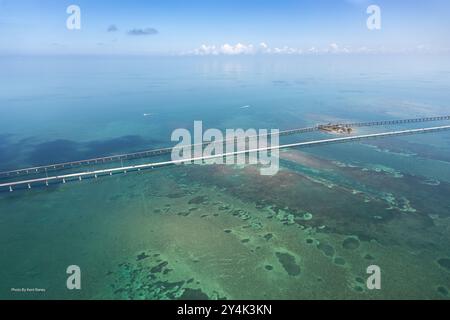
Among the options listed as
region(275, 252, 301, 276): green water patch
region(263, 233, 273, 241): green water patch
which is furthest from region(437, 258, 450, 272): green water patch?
region(263, 233, 273, 241): green water patch

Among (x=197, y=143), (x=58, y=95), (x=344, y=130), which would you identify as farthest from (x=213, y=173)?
(x=58, y=95)

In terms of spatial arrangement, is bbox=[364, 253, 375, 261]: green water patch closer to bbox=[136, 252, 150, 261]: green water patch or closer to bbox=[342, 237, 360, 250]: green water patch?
bbox=[342, 237, 360, 250]: green water patch

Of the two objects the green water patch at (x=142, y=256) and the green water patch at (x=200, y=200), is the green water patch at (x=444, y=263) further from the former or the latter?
the green water patch at (x=142, y=256)

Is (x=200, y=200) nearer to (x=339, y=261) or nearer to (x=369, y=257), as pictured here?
(x=339, y=261)

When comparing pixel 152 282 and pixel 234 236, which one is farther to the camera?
pixel 234 236

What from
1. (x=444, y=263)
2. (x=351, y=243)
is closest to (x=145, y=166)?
(x=351, y=243)

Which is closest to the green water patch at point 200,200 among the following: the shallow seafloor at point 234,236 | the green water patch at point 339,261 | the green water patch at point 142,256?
the shallow seafloor at point 234,236

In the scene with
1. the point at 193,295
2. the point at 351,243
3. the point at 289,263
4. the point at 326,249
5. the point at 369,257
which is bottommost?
the point at 193,295

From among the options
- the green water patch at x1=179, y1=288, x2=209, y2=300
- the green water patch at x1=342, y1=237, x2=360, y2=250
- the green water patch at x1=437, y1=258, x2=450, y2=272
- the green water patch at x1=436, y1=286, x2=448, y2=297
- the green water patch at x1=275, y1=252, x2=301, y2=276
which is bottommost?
the green water patch at x1=179, y1=288, x2=209, y2=300

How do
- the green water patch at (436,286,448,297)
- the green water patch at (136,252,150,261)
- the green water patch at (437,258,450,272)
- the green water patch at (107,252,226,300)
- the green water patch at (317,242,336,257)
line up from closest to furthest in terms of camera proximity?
the green water patch at (436,286,448,297) < the green water patch at (107,252,226,300) < the green water patch at (437,258,450,272) < the green water patch at (136,252,150,261) < the green water patch at (317,242,336,257)
